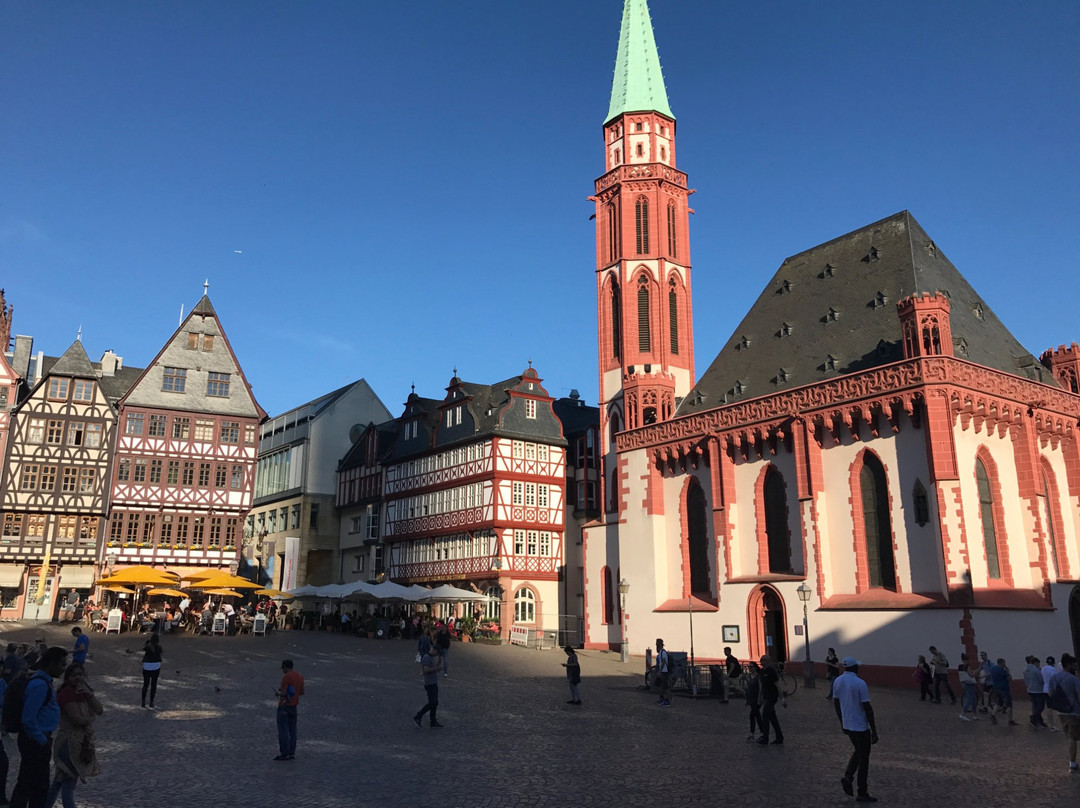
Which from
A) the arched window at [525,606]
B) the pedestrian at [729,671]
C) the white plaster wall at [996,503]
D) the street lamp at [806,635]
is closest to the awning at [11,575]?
the arched window at [525,606]

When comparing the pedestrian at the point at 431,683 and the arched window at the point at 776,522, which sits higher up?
the arched window at the point at 776,522

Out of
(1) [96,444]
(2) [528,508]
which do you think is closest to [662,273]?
(2) [528,508]

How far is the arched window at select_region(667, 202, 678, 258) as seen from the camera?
154 ft

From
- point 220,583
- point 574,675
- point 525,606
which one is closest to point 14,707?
point 574,675

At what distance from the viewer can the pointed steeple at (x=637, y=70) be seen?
49312 millimetres

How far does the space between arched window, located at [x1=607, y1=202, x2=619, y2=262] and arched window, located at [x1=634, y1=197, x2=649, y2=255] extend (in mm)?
1077

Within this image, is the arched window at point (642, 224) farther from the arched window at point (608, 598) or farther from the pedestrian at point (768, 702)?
the pedestrian at point (768, 702)

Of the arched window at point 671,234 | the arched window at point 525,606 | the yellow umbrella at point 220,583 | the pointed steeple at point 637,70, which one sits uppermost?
the pointed steeple at point 637,70

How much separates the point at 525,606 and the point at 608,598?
8.46 meters

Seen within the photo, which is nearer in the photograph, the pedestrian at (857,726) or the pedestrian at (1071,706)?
the pedestrian at (857,726)

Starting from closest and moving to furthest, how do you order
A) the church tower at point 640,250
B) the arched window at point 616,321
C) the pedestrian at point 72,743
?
the pedestrian at point 72,743
the church tower at point 640,250
the arched window at point 616,321

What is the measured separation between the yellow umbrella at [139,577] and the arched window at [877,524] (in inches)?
1106

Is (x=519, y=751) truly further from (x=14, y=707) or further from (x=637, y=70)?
(x=637, y=70)

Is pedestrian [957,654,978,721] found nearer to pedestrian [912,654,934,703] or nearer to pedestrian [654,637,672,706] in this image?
pedestrian [912,654,934,703]
